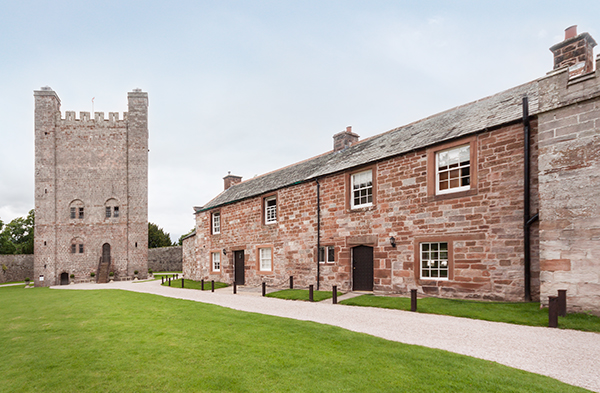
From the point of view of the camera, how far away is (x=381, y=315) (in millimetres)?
10172

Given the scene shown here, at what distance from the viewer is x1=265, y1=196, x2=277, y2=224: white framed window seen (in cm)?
2067

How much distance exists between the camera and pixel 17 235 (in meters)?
58.6

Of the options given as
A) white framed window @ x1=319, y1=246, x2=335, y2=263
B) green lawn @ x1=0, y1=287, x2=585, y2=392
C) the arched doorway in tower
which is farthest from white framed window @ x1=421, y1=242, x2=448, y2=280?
the arched doorway in tower

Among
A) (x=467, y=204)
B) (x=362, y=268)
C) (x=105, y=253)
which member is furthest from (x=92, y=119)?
(x=467, y=204)

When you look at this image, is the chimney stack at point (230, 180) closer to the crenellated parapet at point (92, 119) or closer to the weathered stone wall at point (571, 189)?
the crenellated parapet at point (92, 119)

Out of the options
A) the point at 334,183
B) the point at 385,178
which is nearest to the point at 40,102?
the point at 334,183

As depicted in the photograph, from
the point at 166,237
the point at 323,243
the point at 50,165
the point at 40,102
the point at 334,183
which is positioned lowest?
the point at 166,237

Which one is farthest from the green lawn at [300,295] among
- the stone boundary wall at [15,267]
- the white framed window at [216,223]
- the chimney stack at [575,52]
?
the stone boundary wall at [15,267]

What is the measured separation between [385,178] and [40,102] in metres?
35.7

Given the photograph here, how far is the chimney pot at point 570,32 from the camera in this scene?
1054cm

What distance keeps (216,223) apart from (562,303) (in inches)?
832

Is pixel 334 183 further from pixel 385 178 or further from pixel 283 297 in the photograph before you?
pixel 283 297

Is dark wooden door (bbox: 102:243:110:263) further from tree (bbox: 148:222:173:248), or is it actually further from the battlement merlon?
tree (bbox: 148:222:173:248)

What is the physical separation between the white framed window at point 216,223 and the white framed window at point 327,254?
10527 millimetres
